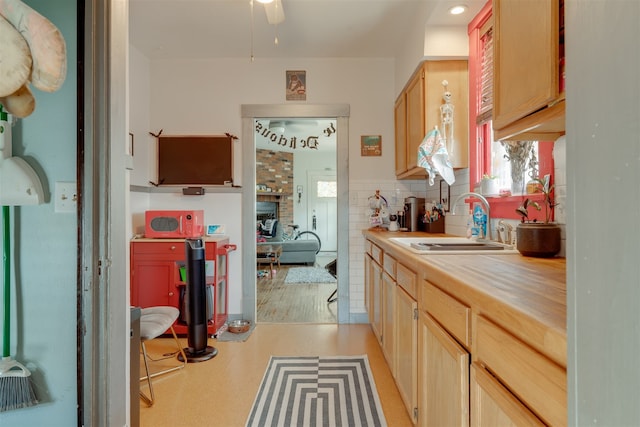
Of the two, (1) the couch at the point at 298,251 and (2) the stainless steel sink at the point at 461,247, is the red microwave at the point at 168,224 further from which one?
(1) the couch at the point at 298,251

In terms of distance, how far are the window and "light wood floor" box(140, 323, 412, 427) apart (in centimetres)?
136

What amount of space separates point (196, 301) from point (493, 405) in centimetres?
216

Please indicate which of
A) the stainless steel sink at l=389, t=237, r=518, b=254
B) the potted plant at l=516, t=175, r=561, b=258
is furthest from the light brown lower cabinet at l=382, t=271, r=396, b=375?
the potted plant at l=516, t=175, r=561, b=258

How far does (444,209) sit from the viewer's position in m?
2.77

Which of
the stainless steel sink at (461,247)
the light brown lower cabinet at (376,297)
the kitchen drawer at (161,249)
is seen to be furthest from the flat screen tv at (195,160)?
the stainless steel sink at (461,247)

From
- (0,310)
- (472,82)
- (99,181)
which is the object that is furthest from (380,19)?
(0,310)

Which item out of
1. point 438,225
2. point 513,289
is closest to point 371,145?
point 438,225

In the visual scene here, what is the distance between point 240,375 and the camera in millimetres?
2281

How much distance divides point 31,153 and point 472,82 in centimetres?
248

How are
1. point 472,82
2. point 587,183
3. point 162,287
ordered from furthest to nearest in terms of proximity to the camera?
point 162,287
point 472,82
point 587,183

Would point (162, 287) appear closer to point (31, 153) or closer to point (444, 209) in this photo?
point (31, 153)

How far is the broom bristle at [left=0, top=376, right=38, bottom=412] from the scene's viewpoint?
106 centimetres

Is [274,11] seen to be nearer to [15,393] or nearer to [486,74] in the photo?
[486,74]

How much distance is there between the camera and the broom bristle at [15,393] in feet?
3.47
